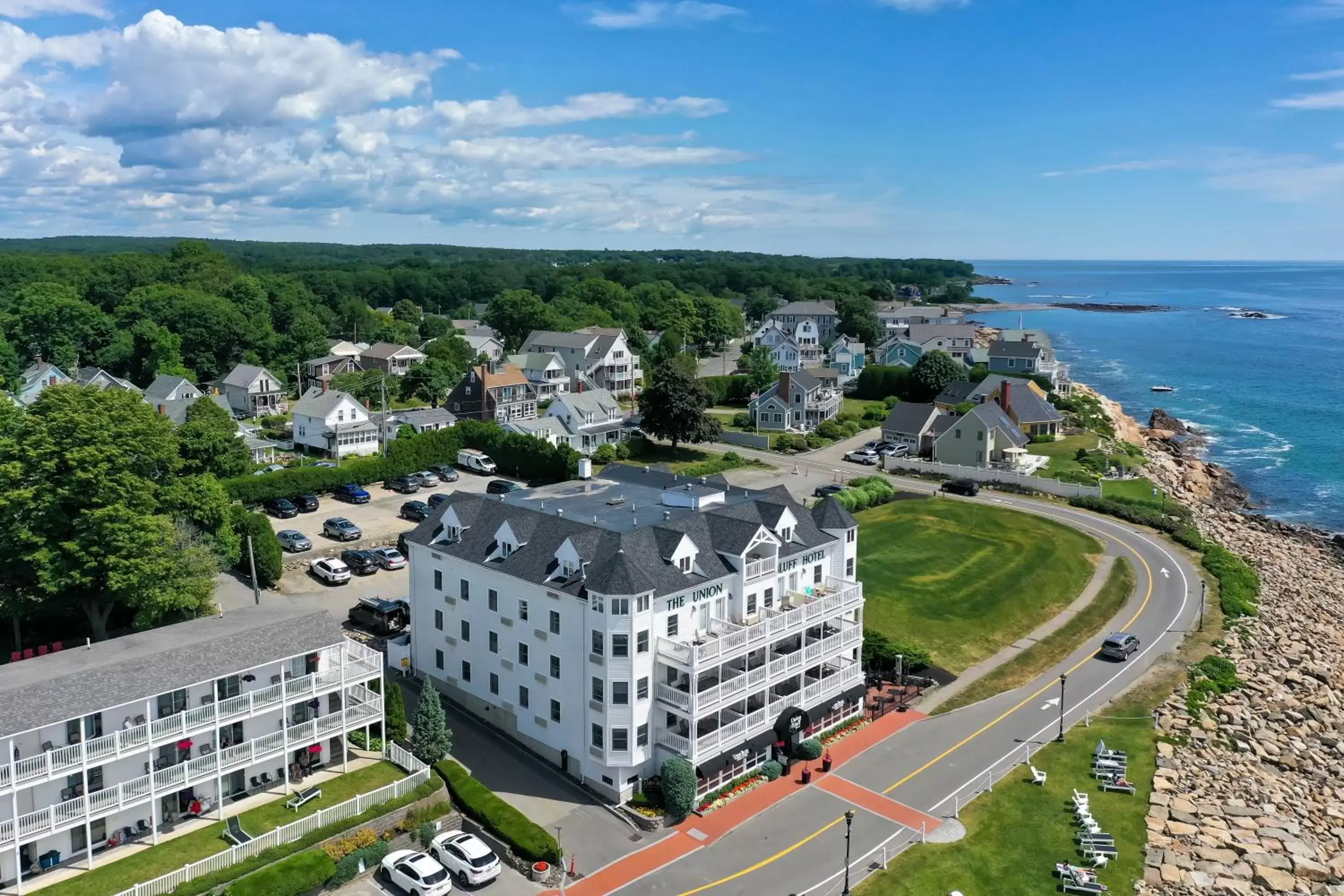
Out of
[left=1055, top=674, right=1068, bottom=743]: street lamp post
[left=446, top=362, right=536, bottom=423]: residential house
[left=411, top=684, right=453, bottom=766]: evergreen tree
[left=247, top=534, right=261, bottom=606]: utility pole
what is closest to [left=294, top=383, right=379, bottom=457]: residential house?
[left=446, top=362, right=536, bottom=423]: residential house

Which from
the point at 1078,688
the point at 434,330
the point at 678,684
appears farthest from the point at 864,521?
the point at 434,330

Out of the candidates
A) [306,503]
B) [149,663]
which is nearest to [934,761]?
[149,663]

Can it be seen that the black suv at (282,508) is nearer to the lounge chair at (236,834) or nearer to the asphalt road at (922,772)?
the lounge chair at (236,834)

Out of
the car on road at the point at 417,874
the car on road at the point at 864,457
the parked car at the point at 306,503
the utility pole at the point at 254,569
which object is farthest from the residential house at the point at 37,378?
the car on road at the point at 417,874

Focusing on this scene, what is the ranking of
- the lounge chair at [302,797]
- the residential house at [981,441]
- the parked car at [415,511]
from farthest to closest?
the residential house at [981,441] < the parked car at [415,511] < the lounge chair at [302,797]

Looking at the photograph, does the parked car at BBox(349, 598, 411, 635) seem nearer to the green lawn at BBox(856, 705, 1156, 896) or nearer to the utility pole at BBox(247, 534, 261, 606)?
the utility pole at BBox(247, 534, 261, 606)
